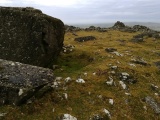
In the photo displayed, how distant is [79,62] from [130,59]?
275 inches

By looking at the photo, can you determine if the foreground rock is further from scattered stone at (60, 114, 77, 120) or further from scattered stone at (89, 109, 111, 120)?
scattered stone at (89, 109, 111, 120)

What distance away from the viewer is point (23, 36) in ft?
93.4

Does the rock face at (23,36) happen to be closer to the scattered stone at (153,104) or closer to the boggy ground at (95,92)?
the boggy ground at (95,92)

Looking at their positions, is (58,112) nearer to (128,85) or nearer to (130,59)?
(128,85)

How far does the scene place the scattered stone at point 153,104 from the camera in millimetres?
26898

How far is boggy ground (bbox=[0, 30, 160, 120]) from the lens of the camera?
22.9 metres

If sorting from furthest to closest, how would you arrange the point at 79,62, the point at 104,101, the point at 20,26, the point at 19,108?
the point at 79,62 → the point at 20,26 → the point at 104,101 → the point at 19,108

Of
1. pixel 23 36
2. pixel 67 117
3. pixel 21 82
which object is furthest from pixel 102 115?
pixel 23 36

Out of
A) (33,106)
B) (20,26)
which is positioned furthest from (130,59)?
(33,106)

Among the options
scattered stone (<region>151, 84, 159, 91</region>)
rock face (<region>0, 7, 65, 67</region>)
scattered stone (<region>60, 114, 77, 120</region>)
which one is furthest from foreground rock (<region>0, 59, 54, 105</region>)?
scattered stone (<region>151, 84, 159, 91</region>)

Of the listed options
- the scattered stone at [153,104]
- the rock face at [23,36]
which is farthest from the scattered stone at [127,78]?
A: the rock face at [23,36]

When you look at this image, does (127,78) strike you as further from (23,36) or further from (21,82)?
(21,82)

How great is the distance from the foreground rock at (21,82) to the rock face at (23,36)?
434 centimetres

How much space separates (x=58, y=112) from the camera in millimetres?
22875
